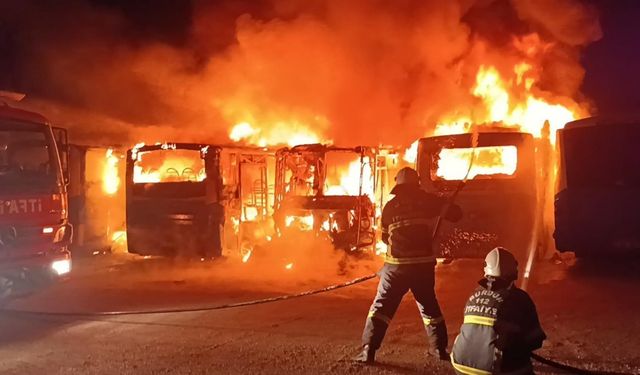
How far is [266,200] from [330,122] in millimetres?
4649

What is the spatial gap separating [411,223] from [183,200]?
749 centimetres


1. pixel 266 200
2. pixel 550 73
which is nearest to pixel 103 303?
pixel 266 200

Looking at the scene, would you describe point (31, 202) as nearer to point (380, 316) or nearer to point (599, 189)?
point (380, 316)

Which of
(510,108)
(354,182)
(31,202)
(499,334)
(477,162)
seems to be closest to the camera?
(499,334)

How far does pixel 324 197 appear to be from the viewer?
12.2 metres

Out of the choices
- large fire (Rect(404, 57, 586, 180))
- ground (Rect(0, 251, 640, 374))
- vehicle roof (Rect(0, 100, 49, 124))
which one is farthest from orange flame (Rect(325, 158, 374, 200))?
vehicle roof (Rect(0, 100, 49, 124))

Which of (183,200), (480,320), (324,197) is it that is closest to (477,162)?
(324,197)

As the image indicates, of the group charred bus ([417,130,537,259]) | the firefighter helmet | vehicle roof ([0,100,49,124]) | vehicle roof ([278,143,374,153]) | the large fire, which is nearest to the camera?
the firefighter helmet

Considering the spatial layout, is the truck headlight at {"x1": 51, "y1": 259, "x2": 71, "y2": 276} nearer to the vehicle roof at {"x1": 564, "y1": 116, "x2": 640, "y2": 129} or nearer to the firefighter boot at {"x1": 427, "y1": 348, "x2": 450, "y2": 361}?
the firefighter boot at {"x1": 427, "y1": 348, "x2": 450, "y2": 361}

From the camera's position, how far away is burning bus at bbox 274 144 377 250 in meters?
12.0

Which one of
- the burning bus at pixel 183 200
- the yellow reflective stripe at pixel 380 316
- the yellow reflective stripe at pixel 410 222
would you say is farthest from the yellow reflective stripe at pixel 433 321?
the burning bus at pixel 183 200

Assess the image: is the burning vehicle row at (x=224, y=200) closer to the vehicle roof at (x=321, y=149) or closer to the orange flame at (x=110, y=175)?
the vehicle roof at (x=321, y=149)

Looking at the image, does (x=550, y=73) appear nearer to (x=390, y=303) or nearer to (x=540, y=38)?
(x=540, y=38)

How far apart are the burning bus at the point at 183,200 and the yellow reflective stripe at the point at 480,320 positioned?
8.85 meters
